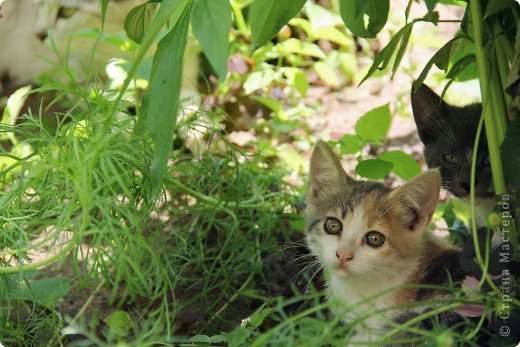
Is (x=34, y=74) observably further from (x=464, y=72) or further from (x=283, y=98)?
(x=464, y=72)

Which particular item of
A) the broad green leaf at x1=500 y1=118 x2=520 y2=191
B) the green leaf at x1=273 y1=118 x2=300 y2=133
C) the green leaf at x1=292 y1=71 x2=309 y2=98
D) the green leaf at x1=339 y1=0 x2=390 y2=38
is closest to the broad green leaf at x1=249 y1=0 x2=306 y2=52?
the green leaf at x1=339 y1=0 x2=390 y2=38

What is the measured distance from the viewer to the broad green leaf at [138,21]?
1.57 meters

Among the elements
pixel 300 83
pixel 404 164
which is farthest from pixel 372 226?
pixel 300 83

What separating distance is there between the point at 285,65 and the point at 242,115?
0.50 metres

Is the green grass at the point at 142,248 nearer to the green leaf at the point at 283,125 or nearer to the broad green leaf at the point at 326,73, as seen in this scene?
the green leaf at the point at 283,125

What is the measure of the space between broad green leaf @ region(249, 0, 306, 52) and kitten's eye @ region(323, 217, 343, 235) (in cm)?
64

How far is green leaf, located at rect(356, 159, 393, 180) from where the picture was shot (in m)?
1.94

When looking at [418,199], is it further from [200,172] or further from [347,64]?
[347,64]

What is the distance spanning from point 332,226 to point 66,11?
220cm

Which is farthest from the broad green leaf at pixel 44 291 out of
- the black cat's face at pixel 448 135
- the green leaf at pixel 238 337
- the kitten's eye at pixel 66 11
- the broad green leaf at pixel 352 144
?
the kitten's eye at pixel 66 11

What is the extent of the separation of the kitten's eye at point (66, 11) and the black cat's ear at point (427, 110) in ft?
6.64

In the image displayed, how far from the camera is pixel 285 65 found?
3770mm

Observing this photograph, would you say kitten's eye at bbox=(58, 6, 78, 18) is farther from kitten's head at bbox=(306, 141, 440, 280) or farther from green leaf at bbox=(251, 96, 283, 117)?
kitten's head at bbox=(306, 141, 440, 280)

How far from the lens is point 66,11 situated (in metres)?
3.37
